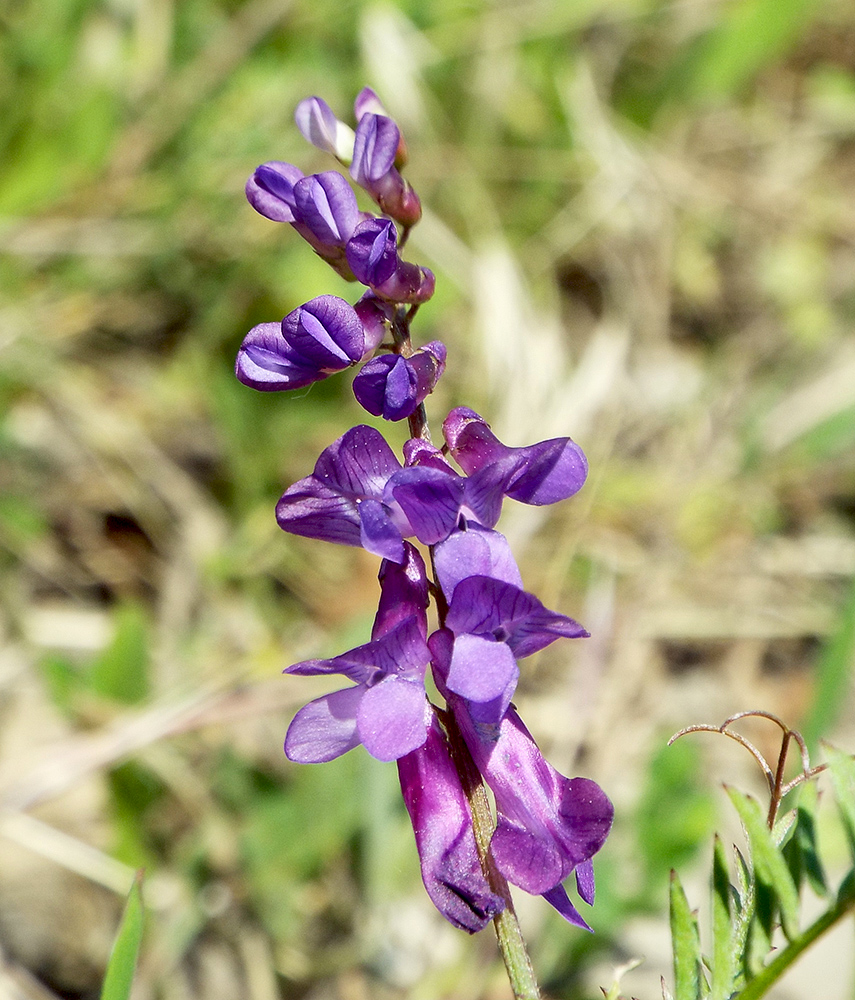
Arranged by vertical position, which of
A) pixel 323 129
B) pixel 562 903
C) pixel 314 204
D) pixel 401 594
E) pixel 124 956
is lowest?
pixel 124 956

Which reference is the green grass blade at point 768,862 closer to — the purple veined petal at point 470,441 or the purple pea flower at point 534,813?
the purple pea flower at point 534,813

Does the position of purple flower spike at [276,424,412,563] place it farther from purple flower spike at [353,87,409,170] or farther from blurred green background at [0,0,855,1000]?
blurred green background at [0,0,855,1000]

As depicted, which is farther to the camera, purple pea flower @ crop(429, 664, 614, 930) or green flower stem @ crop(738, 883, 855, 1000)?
purple pea flower @ crop(429, 664, 614, 930)

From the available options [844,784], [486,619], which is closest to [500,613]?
[486,619]

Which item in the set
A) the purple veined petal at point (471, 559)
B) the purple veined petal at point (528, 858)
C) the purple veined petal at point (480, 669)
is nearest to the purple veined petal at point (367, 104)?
the purple veined petal at point (471, 559)

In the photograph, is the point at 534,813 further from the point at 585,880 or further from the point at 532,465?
the point at 532,465

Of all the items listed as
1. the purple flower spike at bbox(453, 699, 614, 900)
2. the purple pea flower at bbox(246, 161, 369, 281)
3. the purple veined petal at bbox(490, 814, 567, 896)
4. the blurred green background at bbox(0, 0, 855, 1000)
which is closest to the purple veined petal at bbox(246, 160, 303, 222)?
the purple pea flower at bbox(246, 161, 369, 281)
